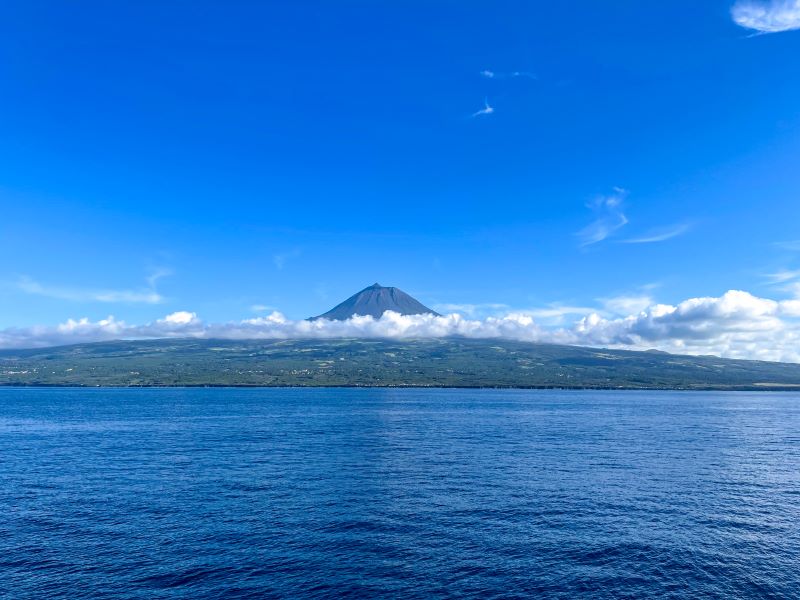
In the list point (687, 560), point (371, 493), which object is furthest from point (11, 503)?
point (687, 560)

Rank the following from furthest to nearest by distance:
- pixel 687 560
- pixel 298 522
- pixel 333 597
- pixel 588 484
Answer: pixel 588 484 → pixel 298 522 → pixel 687 560 → pixel 333 597

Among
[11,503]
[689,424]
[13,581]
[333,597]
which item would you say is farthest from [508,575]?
[689,424]

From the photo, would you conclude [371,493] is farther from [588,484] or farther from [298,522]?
[588,484]

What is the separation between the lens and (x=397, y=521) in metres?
67.1

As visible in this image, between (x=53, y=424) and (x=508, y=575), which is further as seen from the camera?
(x=53, y=424)

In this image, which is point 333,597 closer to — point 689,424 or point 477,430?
point 477,430

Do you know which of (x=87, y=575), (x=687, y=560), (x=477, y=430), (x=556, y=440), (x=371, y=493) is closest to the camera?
(x=87, y=575)

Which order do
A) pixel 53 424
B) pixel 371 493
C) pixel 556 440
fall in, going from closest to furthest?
1. pixel 371 493
2. pixel 556 440
3. pixel 53 424

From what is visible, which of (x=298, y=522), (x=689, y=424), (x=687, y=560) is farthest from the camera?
(x=689, y=424)

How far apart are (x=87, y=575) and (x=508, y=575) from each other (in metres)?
40.0

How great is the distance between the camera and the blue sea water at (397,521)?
49312mm

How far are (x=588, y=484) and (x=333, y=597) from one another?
56.1 meters

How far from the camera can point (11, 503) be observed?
7419 centimetres

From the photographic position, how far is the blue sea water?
49.3 meters
